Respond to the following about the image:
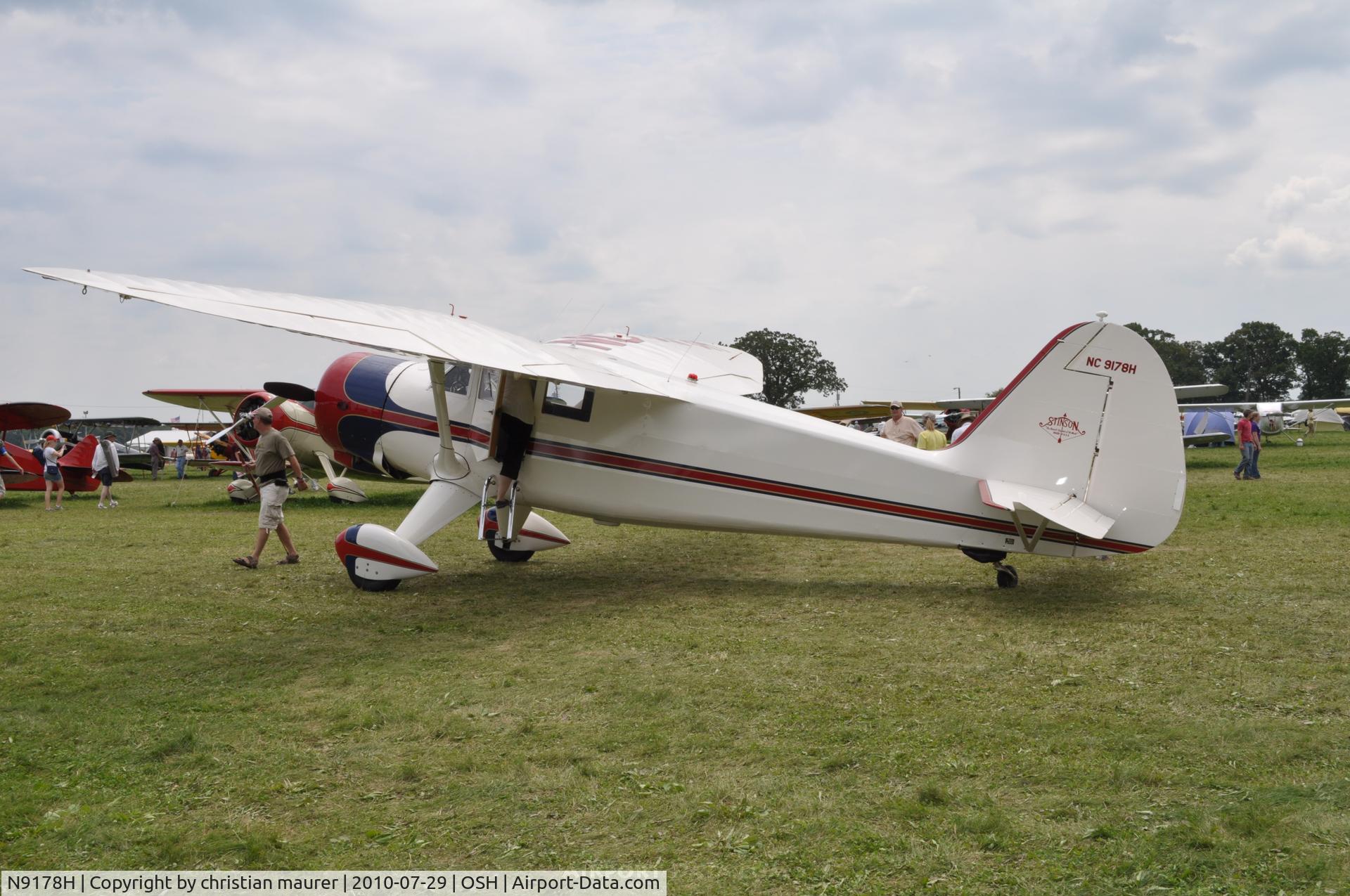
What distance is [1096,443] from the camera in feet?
22.4

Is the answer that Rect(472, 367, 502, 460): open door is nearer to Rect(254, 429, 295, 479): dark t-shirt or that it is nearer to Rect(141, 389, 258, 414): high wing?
Rect(254, 429, 295, 479): dark t-shirt

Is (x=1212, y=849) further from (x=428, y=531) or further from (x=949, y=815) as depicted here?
(x=428, y=531)

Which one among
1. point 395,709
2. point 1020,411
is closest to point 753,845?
point 395,709

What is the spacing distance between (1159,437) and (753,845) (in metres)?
5.15

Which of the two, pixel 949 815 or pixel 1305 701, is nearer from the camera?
pixel 949 815

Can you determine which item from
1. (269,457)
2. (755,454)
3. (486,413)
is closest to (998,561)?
(755,454)

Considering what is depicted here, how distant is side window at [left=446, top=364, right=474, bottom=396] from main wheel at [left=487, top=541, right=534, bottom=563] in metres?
1.87

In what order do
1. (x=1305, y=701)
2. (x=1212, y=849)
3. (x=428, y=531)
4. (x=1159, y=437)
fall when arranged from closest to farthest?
(x=1212, y=849) < (x=1305, y=701) < (x=1159, y=437) < (x=428, y=531)

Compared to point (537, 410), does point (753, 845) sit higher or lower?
lower

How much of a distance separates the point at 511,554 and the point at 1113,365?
6.05 m

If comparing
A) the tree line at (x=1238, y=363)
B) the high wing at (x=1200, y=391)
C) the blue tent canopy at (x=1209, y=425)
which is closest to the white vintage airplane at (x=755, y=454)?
the high wing at (x=1200, y=391)

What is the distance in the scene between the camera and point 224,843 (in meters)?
3.08

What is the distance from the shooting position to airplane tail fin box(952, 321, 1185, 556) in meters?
6.68

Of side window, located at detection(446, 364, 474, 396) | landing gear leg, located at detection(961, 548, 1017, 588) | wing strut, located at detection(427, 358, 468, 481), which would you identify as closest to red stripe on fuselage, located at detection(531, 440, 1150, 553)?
landing gear leg, located at detection(961, 548, 1017, 588)
